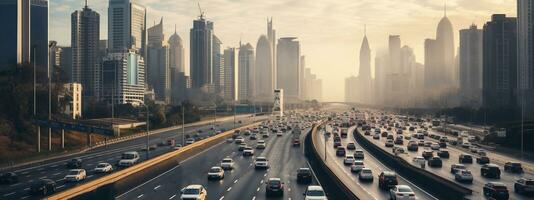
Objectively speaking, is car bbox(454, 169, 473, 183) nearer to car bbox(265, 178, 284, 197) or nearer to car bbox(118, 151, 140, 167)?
car bbox(265, 178, 284, 197)

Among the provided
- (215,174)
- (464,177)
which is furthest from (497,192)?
(215,174)

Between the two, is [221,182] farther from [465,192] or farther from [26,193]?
[465,192]

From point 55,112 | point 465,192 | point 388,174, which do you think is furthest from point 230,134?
point 465,192

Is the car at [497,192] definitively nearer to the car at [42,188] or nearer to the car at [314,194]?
the car at [314,194]

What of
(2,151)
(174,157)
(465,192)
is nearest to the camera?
(465,192)

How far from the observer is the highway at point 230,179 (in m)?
43.6

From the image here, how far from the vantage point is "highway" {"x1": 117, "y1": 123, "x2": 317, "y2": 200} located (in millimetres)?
43625

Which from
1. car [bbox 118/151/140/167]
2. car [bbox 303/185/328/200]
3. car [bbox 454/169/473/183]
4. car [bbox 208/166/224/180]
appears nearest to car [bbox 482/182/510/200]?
car [bbox 454/169/473/183]

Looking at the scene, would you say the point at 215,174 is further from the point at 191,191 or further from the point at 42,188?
the point at 42,188

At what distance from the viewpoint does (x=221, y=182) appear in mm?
52062


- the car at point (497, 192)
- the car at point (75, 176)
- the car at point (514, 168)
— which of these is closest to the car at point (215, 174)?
the car at point (75, 176)

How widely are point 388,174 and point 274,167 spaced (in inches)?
811

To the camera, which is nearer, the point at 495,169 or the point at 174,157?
the point at 495,169

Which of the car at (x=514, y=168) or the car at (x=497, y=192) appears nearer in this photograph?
the car at (x=497, y=192)
